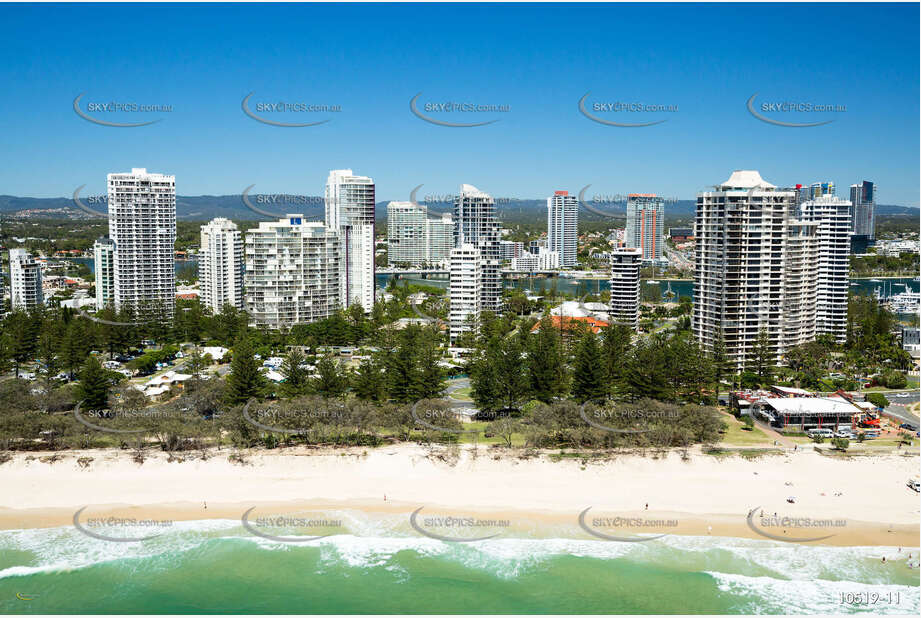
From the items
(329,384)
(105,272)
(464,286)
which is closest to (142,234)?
(105,272)

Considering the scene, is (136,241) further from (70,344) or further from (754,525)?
(754,525)

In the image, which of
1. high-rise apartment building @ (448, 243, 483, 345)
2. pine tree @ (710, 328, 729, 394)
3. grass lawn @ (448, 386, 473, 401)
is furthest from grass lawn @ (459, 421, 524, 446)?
high-rise apartment building @ (448, 243, 483, 345)

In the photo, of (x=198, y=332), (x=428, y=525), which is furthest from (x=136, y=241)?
(x=428, y=525)

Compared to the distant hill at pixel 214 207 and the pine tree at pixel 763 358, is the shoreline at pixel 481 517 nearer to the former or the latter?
the pine tree at pixel 763 358

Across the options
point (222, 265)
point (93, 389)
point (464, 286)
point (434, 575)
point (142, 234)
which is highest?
point (142, 234)

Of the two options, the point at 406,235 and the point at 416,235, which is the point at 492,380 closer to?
the point at 416,235

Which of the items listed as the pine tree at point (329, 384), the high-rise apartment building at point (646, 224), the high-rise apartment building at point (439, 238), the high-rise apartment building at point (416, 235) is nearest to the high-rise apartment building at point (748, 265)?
the pine tree at point (329, 384)

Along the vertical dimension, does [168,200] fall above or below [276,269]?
above
